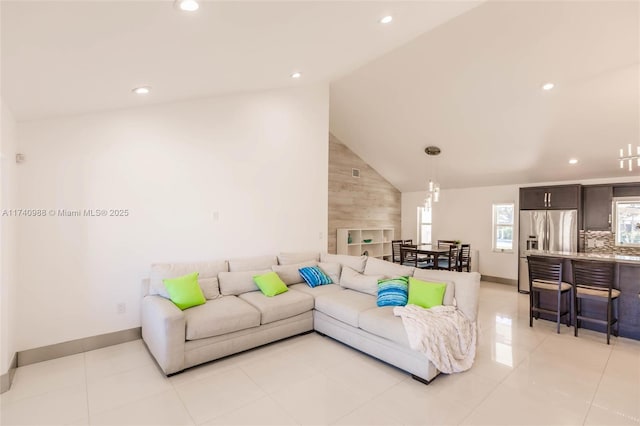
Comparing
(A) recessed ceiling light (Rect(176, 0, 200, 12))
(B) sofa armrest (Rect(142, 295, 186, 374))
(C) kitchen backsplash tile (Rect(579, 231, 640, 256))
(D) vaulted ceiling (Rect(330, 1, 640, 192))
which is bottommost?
(B) sofa armrest (Rect(142, 295, 186, 374))

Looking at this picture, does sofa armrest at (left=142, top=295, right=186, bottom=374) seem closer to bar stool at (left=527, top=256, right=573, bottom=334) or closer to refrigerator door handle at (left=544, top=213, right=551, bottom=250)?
bar stool at (left=527, top=256, right=573, bottom=334)

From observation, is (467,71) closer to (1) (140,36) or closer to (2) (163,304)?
(1) (140,36)

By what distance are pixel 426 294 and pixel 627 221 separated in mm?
4865

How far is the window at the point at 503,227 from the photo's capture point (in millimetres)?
6793

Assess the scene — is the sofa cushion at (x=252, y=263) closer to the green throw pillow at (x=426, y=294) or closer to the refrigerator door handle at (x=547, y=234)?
the green throw pillow at (x=426, y=294)

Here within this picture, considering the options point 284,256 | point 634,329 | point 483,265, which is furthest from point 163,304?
point 483,265

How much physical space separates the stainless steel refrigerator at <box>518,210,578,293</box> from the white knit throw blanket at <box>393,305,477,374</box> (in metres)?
3.99

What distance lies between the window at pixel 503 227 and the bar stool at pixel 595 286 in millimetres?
2876

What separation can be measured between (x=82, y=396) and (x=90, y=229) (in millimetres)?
1724

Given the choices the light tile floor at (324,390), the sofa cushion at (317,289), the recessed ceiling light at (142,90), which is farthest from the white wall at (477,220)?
the recessed ceiling light at (142,90)

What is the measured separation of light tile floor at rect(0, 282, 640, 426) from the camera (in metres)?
2.29

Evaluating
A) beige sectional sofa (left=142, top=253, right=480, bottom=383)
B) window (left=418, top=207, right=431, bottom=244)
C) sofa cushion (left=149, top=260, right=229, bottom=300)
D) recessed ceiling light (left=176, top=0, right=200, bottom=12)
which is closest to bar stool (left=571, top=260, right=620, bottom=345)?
beige sectional sofa (left=142, top=253, right=480, bottom=383)

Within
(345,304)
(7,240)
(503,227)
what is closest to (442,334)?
(345,304)

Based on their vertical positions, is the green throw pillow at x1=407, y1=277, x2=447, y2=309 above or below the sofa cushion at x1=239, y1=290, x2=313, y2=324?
above
